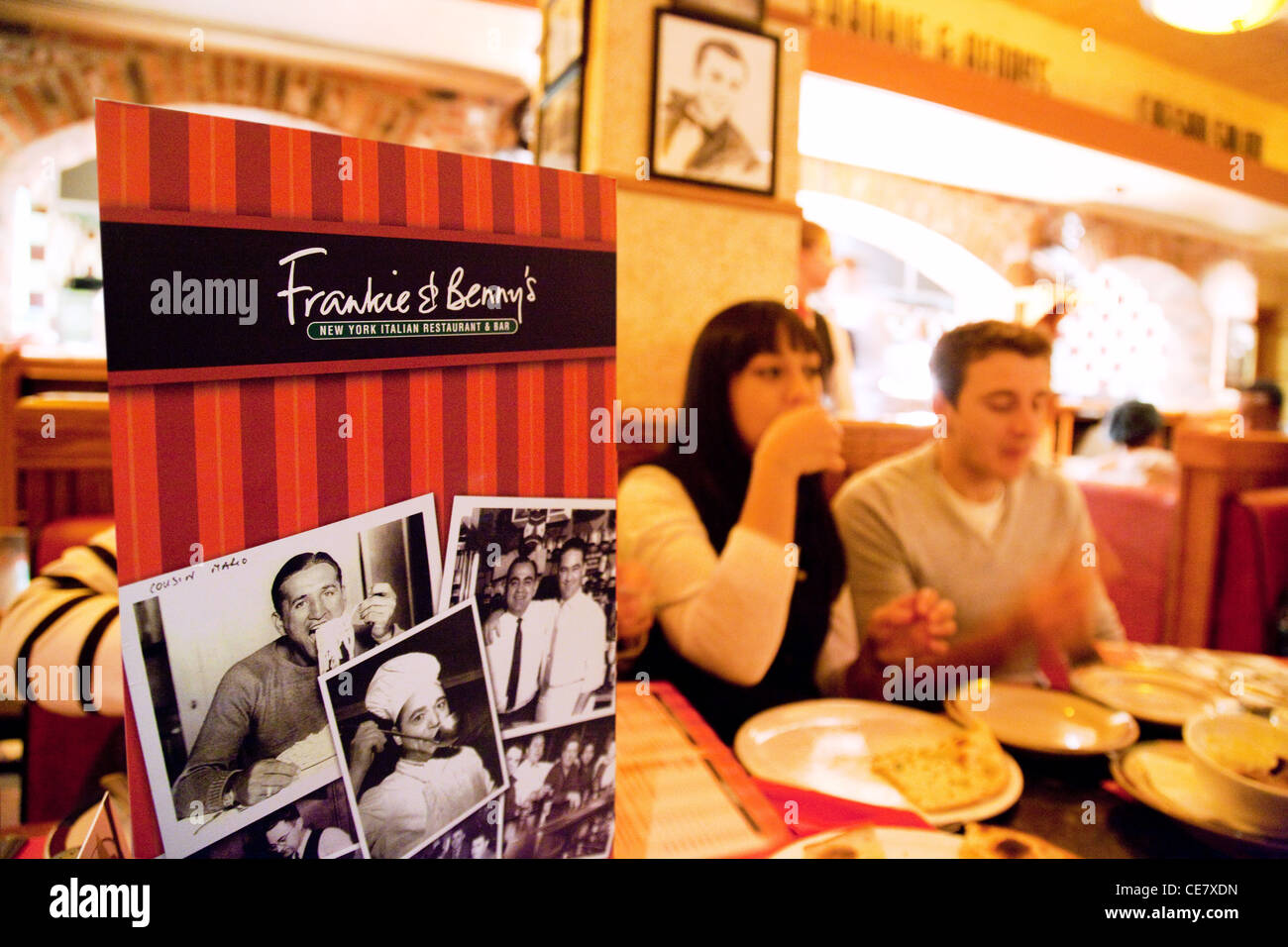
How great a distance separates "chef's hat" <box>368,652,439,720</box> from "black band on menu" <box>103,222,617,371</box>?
0.14 metres

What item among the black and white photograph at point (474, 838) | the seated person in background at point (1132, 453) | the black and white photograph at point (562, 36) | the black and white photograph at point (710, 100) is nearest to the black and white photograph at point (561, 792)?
the black and white photograph at point (474, 838)

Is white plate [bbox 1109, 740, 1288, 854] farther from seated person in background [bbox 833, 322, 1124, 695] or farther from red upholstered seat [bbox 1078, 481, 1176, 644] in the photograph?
red upholstered seat [bbox 1078, 481, 1176, 644]

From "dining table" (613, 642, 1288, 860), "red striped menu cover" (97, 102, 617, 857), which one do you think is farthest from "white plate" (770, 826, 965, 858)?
"red striped menu cover" (97, 102, 617, 857)

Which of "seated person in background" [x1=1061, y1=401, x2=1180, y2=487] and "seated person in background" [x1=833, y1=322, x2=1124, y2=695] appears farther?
"seated person in background" [x1=1061, y1=401, x2=1180, y2=487]

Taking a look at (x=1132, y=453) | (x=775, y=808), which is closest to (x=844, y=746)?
(x=775, y=808)

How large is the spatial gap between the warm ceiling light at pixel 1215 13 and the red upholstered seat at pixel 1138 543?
0.84 metres

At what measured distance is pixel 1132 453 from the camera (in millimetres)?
1807

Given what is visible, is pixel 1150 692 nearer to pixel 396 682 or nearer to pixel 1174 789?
pixel 1174 789

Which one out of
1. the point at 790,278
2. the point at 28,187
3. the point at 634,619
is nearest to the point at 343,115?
the point at 28,187

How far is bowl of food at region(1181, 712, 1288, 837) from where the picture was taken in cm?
41

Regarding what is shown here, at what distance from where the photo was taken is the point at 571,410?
33cm

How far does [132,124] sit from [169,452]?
0.12 meters

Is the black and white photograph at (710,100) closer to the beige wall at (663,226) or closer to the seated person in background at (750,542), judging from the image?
the beige wall at (663,226)
